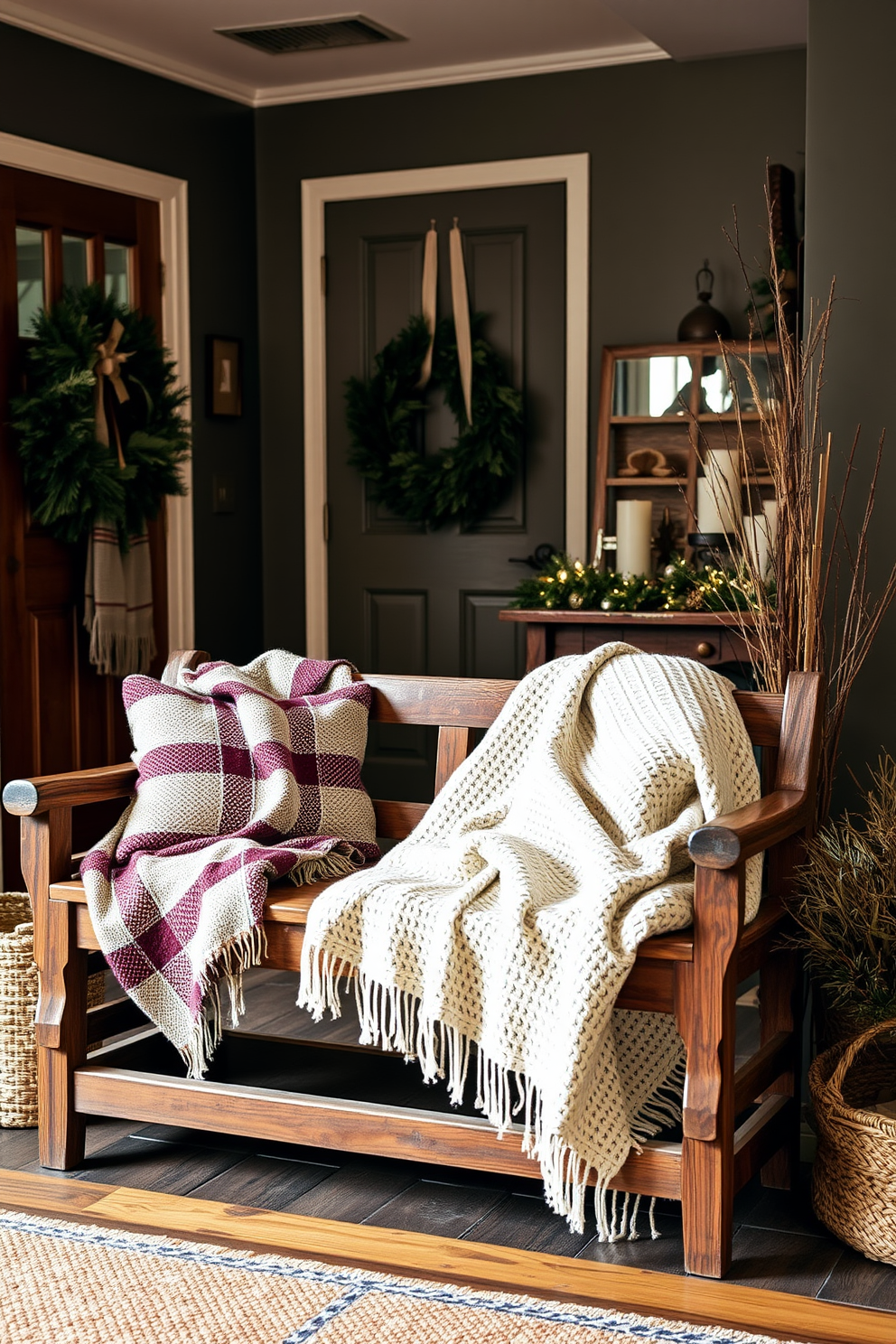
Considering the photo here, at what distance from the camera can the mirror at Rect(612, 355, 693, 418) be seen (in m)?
4.84

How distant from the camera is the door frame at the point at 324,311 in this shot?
505cm

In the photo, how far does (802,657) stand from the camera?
109 inches

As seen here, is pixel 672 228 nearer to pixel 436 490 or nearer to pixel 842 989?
pixel 436 490

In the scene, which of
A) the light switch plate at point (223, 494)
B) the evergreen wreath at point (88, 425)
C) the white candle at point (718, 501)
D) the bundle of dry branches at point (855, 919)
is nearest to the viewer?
the bundle of dry branches at point (855, 919)

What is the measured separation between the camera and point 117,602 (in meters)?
4.54

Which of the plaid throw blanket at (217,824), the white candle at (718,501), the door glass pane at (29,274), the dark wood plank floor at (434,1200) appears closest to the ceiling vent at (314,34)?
the door glass pane at (29,274)

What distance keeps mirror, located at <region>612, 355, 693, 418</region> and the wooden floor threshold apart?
3.16 metres

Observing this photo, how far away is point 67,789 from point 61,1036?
0.41 meters

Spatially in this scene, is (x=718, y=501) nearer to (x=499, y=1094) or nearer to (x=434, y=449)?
(x=434, y=449)

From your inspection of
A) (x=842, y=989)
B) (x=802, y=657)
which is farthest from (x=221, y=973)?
(x=802, y=657)

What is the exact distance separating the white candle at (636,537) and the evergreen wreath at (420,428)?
0.87m

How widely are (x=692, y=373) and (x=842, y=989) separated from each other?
111 inches

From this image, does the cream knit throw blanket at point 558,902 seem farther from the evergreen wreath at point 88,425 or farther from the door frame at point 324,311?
the door frame at point 324,311

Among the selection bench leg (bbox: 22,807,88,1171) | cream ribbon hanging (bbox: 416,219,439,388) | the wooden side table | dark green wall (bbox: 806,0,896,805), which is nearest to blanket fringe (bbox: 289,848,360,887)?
bench leg (bbox: 22,807,88,1171)
